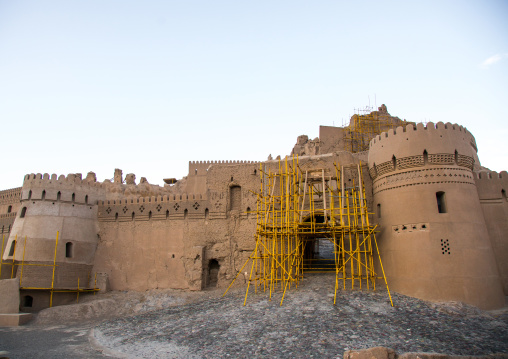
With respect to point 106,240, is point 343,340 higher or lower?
lower

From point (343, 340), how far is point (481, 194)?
31.5 ft

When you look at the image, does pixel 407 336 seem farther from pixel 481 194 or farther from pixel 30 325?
pixel 30 325

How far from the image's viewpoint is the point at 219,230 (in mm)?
18297

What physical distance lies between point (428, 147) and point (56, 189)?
17917mm

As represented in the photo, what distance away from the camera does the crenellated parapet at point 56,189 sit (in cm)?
1967

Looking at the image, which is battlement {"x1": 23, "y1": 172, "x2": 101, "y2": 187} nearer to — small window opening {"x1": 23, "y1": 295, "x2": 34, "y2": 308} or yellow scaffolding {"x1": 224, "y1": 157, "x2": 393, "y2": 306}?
small window opening {"x1": 23, "y1": 295, "x2": 34, "y2": 308}

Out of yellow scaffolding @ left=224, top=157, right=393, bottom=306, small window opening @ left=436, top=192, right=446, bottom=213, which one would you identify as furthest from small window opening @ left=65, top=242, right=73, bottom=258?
small window opening @ left=436, top=192, right=446, bottom=213

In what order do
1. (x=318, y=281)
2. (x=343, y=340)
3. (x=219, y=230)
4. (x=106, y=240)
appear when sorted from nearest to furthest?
(x=343, y=340), (x=318, y=281), (x=219, y=230), (x=106, y=240)

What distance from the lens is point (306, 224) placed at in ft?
52.2

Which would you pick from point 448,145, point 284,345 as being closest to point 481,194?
point 448,145

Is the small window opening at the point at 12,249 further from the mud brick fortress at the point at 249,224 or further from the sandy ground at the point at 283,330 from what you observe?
the sandy ground at the point at 283,330

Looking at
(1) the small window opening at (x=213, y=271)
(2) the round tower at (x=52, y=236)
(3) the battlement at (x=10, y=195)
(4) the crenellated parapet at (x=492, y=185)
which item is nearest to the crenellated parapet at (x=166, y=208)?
(2) the round tower at (x=52, y=236)

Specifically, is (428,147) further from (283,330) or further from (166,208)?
(166,208)

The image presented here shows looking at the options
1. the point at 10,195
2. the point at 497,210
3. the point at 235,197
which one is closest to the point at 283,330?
the point at 235,197
